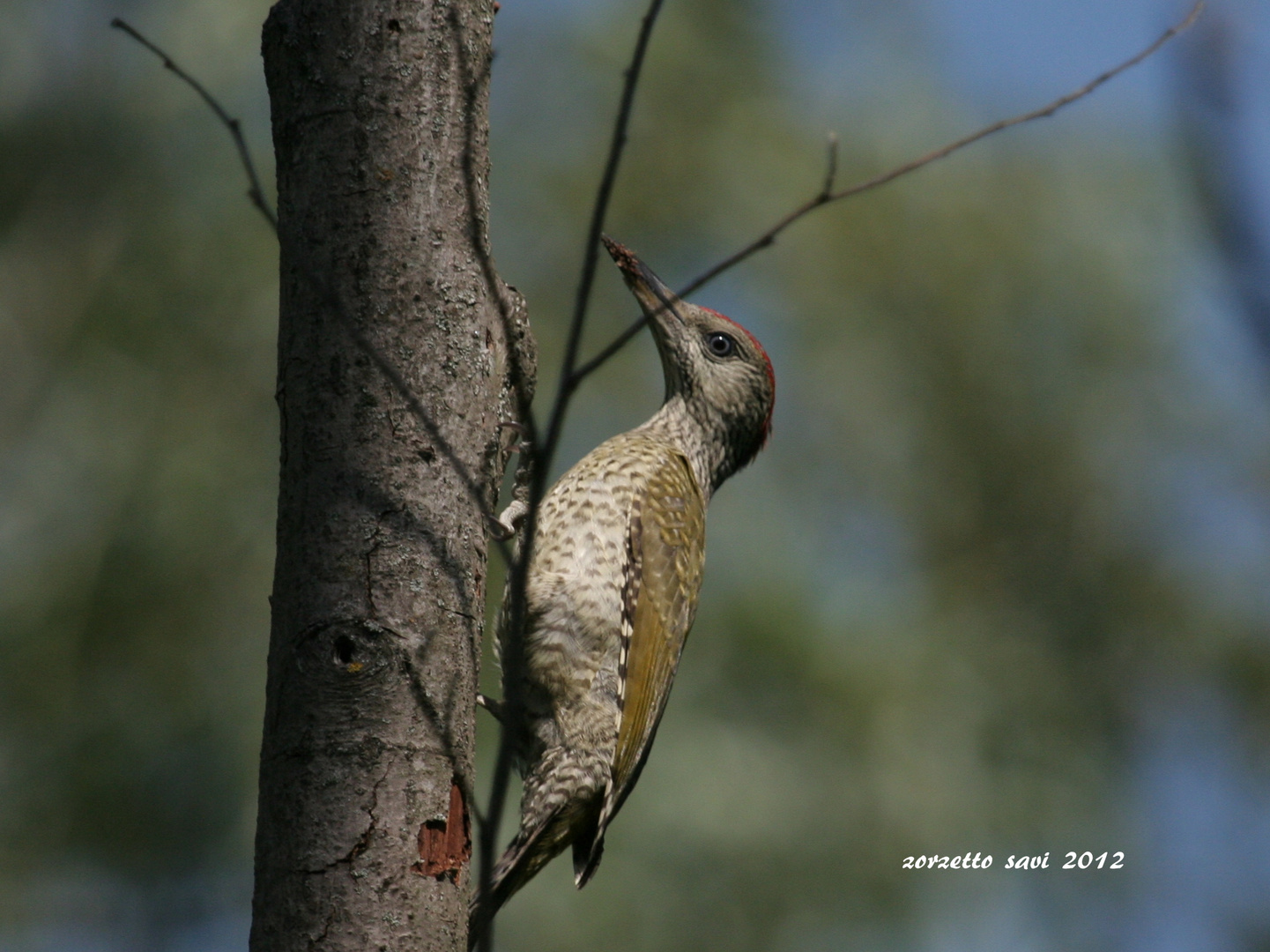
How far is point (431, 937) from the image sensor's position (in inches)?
84.0

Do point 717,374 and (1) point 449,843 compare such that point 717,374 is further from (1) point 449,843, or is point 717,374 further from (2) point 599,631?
(1) point 449,843

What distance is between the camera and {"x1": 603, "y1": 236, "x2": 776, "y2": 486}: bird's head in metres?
5.11

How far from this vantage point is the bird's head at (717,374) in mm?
5105

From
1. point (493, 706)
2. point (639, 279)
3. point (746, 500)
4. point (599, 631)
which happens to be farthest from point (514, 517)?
point (746, 500)

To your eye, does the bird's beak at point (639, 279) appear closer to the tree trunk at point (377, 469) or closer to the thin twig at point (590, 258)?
the tree trunk at point (377, 469)

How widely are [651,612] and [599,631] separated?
26 cm

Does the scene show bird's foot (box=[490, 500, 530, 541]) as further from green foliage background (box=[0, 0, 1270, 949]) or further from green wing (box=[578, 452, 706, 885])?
green foliage background (box=[0, 0, 1270, 949])

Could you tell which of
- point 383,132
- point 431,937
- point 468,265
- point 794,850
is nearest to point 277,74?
point 383,132

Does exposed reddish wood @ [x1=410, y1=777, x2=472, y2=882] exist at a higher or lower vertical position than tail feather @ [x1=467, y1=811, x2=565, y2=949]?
lower

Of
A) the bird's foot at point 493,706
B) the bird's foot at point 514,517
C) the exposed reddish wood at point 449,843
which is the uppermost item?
the bird's foot at point 514,517

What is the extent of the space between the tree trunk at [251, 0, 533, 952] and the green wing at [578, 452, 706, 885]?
1476 mm

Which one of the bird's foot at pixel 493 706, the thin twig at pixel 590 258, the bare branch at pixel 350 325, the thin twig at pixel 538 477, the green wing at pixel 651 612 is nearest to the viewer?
the thin twig at pixel 538 477

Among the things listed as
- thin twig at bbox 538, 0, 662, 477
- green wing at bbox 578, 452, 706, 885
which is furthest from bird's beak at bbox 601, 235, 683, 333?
thin twig at bbox 538, 0, 662, 477

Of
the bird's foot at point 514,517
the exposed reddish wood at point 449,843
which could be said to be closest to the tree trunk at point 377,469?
the exposed reddish wood at point 449,843
